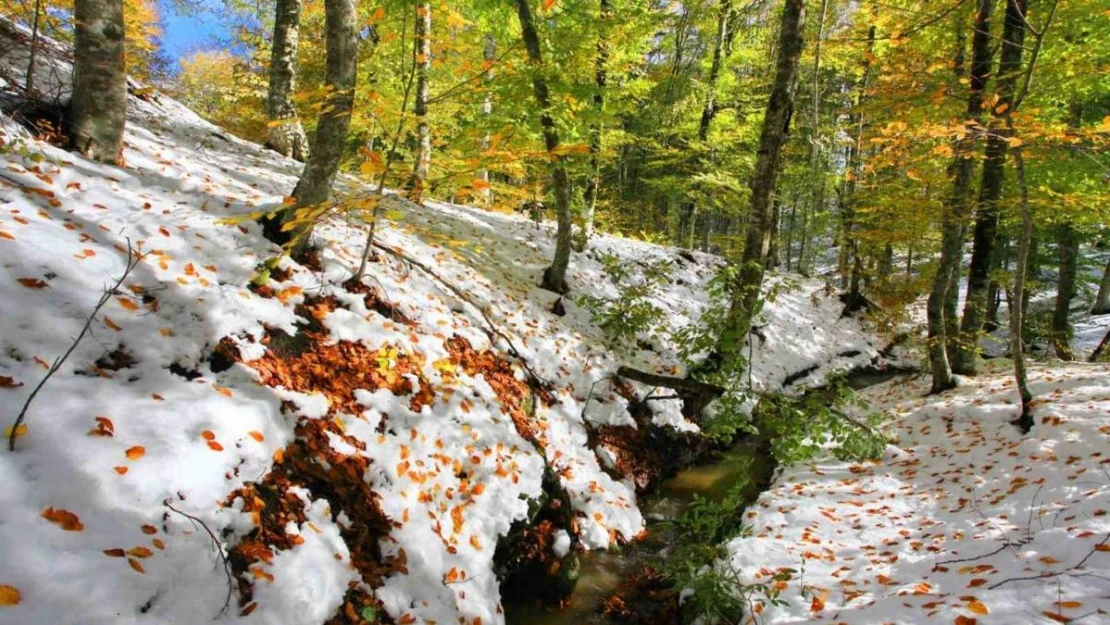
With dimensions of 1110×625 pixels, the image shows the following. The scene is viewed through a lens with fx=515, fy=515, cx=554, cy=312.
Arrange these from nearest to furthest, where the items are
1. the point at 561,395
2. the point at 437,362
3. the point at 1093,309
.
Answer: the point at 437,362 < the point at 561,395 < the point at 1093,309

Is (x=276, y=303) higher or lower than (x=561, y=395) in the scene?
higher

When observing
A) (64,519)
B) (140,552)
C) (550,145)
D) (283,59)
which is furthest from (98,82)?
(550,145)

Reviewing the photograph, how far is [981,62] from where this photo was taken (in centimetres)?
799

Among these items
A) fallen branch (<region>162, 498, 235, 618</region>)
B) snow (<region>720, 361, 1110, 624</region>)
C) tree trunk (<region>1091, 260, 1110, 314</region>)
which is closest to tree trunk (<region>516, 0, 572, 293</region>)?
snow (<region>720, 361, 1110, 624</region>)

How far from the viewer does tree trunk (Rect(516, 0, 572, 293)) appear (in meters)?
7.66

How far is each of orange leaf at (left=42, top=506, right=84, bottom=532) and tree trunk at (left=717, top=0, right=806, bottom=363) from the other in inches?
241

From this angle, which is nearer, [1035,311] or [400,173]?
[400,173]

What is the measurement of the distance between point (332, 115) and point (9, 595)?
4051 mm

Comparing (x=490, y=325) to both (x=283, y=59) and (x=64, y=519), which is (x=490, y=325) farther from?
(x=283, y=59)

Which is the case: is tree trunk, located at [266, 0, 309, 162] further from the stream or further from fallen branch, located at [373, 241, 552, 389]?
the stream

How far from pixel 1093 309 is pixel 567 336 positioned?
68.0ft

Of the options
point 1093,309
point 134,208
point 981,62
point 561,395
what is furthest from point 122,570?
point 1093,309

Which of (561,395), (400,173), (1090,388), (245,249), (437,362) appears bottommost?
(561,395)

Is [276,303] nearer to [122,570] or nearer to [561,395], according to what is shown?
[122,570]
